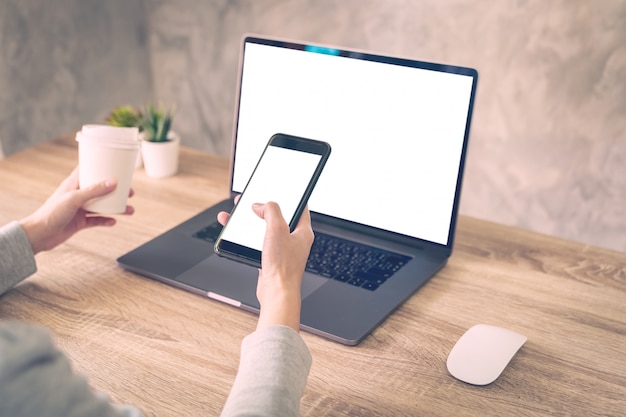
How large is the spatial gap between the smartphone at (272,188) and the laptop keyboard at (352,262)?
13 centimetres

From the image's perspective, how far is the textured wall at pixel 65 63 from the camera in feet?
6.45

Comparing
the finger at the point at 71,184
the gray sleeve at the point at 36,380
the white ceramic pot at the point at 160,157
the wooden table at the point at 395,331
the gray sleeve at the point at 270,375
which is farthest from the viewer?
the white ceramic pot at the point at 160,157

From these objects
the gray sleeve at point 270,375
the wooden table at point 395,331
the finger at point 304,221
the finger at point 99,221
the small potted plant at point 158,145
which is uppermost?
the finger at point 304,221

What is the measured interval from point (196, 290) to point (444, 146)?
43 centimetres

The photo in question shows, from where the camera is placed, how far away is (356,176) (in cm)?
115

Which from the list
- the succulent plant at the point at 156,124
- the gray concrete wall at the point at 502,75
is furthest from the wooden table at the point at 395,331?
the gray concrete wall at the point at 502,75

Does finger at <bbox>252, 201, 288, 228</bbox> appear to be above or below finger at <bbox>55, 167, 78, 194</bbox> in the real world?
above

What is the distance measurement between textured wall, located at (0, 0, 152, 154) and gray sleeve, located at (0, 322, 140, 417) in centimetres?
161

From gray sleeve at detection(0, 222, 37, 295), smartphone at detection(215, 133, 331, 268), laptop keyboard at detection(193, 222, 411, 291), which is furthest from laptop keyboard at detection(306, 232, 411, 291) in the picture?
gray sleeve at detection(0, 222, 37, 295)

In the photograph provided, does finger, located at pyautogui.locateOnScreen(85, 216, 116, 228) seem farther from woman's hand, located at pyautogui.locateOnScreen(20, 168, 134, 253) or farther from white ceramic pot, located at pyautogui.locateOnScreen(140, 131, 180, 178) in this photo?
white ceramic pot, located at pyautogui.locateOnScreen(140, 131, 180, 178)

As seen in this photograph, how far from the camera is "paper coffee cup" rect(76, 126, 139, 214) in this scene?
40.9 inches

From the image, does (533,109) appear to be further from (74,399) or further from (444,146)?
(74,399)

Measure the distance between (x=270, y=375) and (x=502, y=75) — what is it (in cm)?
153

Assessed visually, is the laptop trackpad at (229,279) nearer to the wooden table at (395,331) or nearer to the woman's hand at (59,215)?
the wooden table at (395,331)
